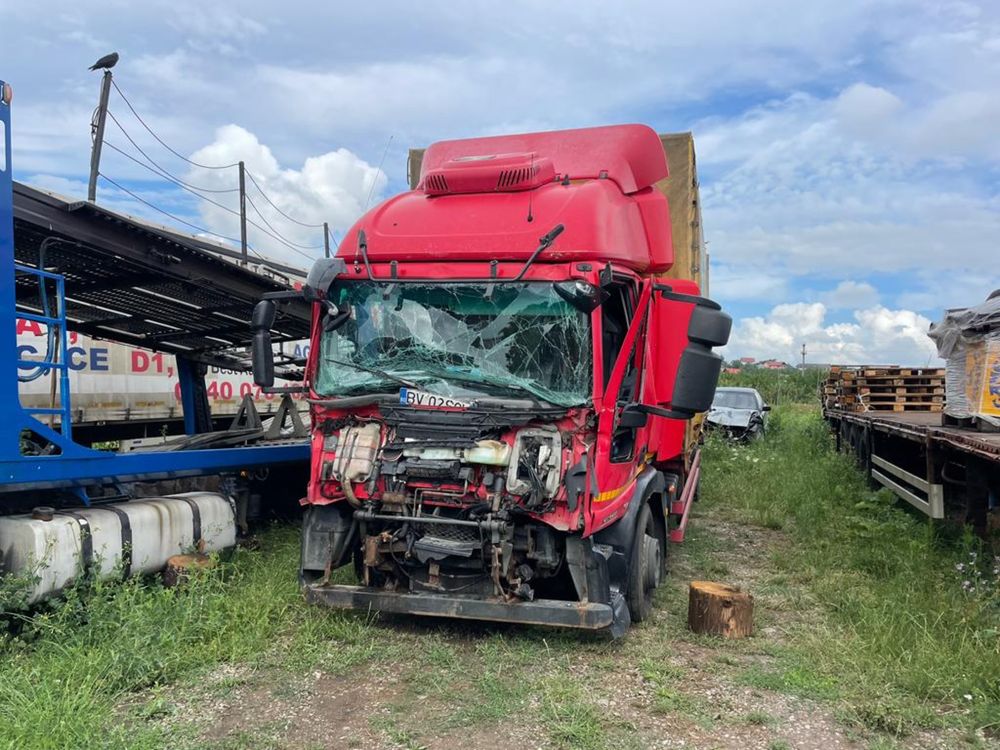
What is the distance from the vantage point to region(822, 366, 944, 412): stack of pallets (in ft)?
44.2

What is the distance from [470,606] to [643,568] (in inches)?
56.9

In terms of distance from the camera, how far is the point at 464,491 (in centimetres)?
484

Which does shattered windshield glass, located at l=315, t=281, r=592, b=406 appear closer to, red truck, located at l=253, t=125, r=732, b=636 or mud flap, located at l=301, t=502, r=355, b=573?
red truck, located at l=253, t=125, r=732, b=636

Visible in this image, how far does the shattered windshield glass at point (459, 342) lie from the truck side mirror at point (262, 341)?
46 cm

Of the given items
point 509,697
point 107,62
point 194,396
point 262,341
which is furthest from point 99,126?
point 509,697

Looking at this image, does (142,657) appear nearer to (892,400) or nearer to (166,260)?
(166,260)

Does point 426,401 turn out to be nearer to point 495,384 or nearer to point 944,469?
point 495,384

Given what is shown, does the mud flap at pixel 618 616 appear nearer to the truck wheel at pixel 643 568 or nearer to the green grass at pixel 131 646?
the truck wheel at pixel 643 568

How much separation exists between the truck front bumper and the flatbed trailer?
2.93 meters

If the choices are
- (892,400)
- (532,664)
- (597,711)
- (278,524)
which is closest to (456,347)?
(532,664)

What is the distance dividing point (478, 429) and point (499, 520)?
58 centimetres

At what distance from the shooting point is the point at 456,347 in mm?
5254

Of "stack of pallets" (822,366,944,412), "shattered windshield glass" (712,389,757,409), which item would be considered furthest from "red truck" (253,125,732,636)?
"shattered windshield glass" (712,389,757,409)

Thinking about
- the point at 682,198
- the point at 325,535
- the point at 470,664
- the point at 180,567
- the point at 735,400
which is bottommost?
the point at 470,664
